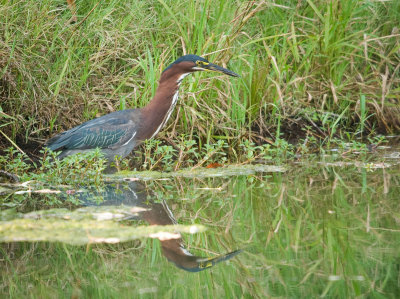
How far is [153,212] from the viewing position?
4.20m

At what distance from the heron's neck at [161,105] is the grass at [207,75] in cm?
30

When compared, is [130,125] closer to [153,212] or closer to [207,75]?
[207,75]

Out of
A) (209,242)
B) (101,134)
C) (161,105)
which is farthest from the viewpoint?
(161,105)

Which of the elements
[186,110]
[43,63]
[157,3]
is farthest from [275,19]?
[43,63]

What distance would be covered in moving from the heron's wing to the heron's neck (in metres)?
0.13

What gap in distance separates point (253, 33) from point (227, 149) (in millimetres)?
1736

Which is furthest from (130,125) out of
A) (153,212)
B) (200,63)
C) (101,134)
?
(153,212)

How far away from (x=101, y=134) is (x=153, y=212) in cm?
195

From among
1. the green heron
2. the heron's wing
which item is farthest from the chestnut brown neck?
the heron's wing

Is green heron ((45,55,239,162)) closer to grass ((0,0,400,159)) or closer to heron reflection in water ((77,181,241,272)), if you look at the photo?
grass ((0,0,400,159))

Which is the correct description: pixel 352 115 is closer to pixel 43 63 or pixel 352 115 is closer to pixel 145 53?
pixel 145 53

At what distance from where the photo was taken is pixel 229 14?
7109 millimetres

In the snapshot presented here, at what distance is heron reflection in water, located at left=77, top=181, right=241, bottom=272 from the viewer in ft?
10.5

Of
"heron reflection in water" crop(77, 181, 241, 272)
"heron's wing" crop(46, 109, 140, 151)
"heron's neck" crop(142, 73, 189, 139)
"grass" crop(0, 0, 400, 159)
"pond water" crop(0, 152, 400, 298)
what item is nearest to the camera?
"pond water" crop(0, 152, 400, 298)
